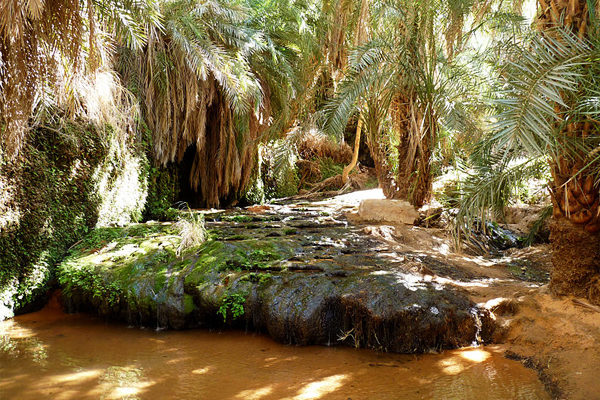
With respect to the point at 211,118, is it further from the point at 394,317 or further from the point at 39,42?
the point at 394,317

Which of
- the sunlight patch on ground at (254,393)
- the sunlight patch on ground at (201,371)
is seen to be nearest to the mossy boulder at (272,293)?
the sunlight patch on ground at (201,371)

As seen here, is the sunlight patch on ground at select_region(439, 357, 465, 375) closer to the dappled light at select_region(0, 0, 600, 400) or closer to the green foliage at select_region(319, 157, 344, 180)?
the dappled light at select_region(0, 0, 600, 400)

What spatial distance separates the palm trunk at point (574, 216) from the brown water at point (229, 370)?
3.88 ft

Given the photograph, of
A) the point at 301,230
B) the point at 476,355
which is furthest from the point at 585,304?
the point at 301,230

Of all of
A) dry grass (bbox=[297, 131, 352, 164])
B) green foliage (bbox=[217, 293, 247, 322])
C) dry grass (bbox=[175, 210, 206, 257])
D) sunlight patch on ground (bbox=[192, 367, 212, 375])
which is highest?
dry grass (bbox=[297, 131, 352, 164])

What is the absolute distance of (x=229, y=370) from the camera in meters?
4.48

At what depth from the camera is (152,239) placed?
7496 millimetres

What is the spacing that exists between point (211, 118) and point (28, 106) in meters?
7.23

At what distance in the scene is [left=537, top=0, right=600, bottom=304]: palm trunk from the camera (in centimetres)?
459

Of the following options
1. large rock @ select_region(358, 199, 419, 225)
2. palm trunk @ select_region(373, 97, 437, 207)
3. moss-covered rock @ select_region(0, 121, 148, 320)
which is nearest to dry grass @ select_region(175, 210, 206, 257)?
moss-covered rock @ select_region(0, 121, 148, 320)

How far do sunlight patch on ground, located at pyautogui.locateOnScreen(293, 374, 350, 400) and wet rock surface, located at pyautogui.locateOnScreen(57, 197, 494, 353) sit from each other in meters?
0.86

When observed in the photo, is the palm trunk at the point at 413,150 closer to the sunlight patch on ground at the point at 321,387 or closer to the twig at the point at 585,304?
the twig at the point at 585,304

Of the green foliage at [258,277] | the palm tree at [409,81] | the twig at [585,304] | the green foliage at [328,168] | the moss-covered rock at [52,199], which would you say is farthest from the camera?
the green foliage at [328,168]

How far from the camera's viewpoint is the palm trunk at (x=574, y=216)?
4.59m
